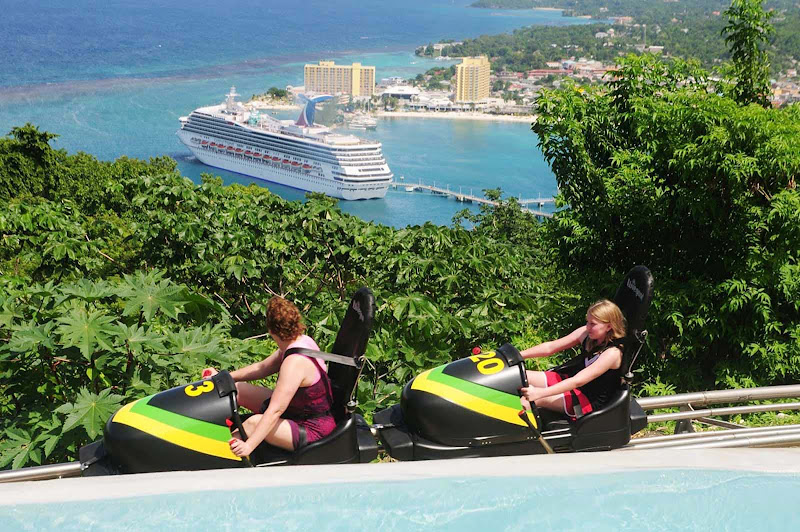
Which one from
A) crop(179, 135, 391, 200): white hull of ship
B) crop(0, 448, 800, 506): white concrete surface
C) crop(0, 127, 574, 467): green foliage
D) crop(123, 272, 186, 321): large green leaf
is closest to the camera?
crop(0, 448, 800, 506): white concrete surface

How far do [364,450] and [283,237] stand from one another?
2.34 m

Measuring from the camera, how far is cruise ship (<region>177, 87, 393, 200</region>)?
61.2 meters

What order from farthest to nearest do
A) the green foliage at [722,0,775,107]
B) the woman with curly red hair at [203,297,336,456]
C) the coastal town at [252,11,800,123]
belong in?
the coastal town at [252,11,800,123] < the green foliage at [722,0,775,107] < the woman with curly red hair at [203,297,336,456]

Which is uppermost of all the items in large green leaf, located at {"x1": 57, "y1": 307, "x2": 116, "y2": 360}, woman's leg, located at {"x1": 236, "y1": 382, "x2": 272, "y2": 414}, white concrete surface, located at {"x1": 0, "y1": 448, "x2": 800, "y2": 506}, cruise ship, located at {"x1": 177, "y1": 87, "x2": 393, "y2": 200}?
large green leaf, located at {"x1": 57, "y1": 307, "x2": 116, "y2": 360}

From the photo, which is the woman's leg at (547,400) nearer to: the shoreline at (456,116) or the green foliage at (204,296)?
the green foliage at (204,296)

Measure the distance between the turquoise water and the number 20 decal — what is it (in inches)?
13.4

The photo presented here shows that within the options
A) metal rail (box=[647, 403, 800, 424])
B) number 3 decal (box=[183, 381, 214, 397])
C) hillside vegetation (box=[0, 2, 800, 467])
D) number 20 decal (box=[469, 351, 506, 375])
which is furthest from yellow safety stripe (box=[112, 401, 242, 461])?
metal rail (box=[647, 403, 800, 424])

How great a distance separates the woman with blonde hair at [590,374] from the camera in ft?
8.50

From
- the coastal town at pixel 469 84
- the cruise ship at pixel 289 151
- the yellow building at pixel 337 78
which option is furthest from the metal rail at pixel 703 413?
the yellow building at pixel 337 78

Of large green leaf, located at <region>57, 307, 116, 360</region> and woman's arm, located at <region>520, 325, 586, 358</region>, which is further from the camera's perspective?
woman's arm, located at <region>520, 325, 586, 358</region>

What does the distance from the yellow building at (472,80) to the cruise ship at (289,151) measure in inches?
1256

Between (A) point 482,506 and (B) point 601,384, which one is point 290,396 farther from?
(B) point 601,384

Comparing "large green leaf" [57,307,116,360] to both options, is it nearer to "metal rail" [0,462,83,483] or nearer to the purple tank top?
"metal rail" [0,462,83,483]

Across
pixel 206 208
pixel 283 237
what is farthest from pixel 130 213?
pixel 283 237
